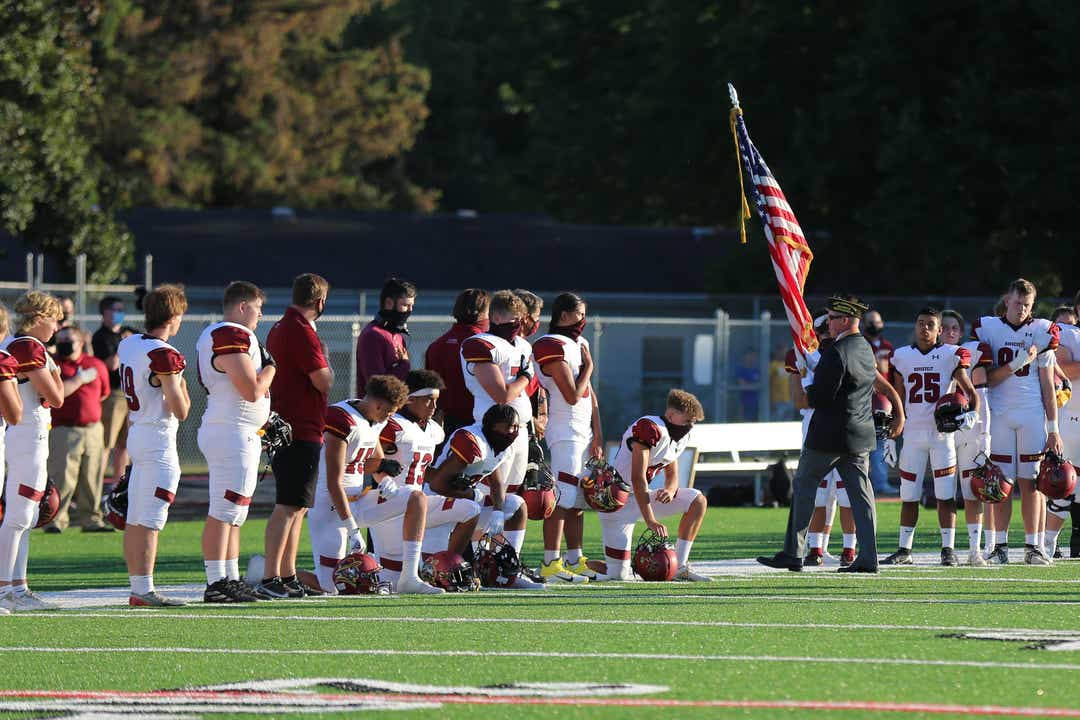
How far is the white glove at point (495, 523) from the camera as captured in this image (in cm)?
1242

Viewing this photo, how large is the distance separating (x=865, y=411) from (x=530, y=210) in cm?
4433

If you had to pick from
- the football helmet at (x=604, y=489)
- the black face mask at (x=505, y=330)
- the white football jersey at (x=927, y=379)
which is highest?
the black face mask at (x=505, y=330)

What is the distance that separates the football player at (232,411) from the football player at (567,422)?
2542mm

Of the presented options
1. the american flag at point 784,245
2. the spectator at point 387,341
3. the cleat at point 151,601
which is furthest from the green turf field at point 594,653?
the spectator at point 387,341

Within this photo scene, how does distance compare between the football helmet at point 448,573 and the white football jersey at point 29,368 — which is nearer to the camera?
the white football jersey at point 29,368

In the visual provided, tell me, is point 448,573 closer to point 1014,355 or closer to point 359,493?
point 359,493

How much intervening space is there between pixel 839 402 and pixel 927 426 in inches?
68.6

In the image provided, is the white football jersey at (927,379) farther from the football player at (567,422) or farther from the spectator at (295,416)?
the spectator at (295,416)

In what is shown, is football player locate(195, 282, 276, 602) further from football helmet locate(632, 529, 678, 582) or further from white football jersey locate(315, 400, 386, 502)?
football helmet locate(632, 529, 678, 582)

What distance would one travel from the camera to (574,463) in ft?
43.7

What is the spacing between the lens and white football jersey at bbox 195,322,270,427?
11.0 metres

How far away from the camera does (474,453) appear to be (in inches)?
483

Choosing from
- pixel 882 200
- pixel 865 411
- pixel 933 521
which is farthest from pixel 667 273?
pixel 865 411

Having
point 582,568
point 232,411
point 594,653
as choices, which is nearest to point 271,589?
point 232,411
